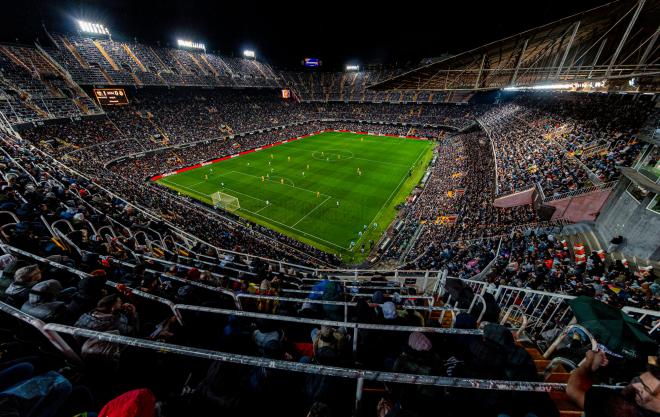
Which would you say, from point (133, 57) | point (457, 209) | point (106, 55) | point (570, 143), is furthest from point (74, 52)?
point (570, 143)

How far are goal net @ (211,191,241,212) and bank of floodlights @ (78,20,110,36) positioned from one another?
43.0m

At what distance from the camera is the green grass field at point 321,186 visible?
2494cm

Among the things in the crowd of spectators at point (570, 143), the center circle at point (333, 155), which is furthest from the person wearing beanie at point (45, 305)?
the center circle at point (333, 155)

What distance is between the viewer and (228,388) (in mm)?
2533

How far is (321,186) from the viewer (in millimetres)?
33469

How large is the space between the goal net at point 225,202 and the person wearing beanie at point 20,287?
24.7 metres

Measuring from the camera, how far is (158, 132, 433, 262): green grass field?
24938 millimetres

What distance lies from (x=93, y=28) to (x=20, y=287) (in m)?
64.9

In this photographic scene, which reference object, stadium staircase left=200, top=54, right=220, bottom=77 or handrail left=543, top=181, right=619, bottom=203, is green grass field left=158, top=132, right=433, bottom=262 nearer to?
handrail left=543, top=181, right=619, bottom=203

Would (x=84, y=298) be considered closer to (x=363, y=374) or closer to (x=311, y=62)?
(x=363, y=374)

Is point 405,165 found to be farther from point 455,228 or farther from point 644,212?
point 644,212

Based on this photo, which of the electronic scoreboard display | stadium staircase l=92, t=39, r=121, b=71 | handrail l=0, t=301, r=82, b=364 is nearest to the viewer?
handrail l=0, t=301, r=82, b=364

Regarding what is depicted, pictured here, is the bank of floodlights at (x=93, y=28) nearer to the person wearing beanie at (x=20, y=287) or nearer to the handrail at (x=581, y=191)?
the person wearing beanie at (x=20, y=287)

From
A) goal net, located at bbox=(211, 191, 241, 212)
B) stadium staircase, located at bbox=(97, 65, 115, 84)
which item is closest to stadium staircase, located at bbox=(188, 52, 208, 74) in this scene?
stadium staircase, located at bbox=(97, 65, 115, 84)
